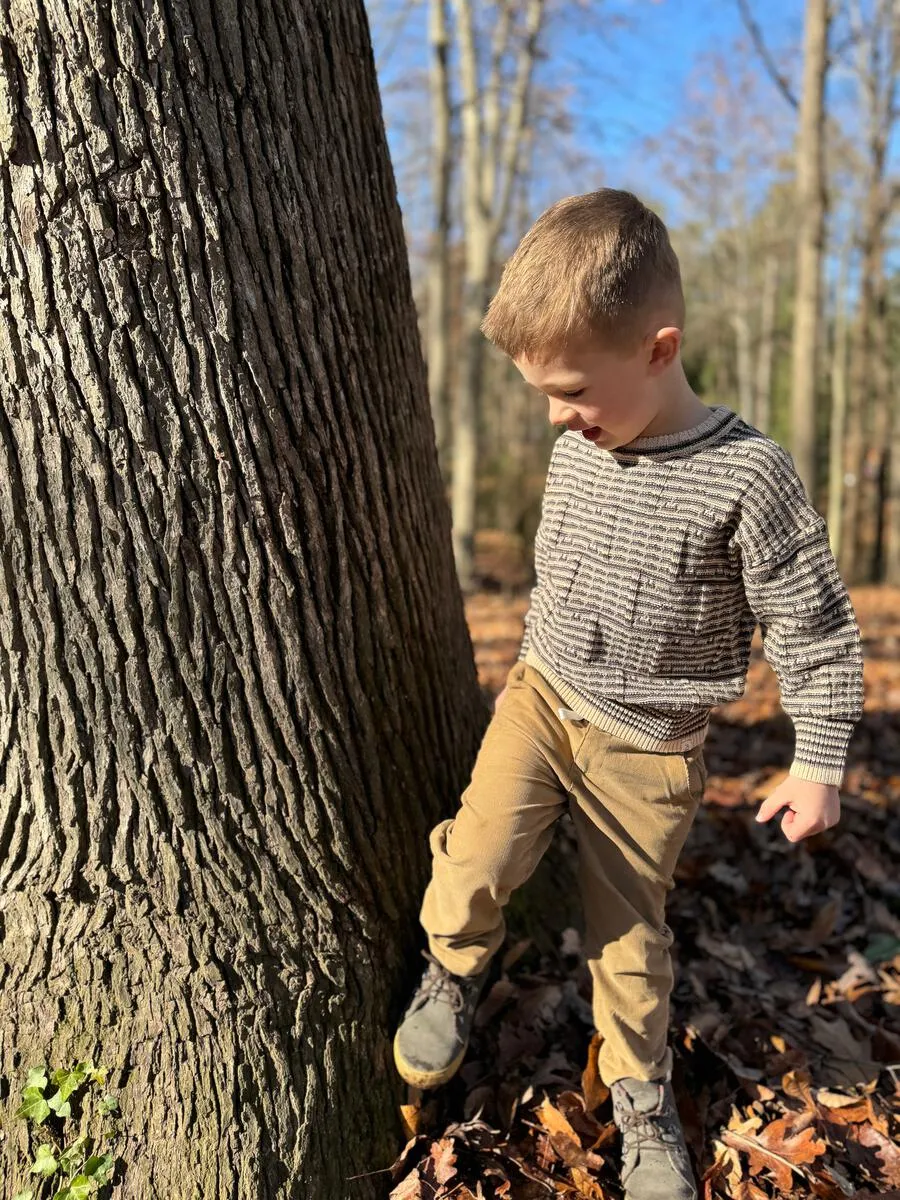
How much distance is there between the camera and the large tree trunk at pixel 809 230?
773 cm

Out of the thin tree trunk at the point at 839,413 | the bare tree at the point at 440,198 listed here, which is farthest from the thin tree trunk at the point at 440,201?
the thin tree trunk at the point at 839,413

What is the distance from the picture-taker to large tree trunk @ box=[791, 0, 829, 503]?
773cm

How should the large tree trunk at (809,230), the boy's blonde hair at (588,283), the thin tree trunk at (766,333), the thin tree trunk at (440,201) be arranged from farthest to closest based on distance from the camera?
the thin tree trunk at (766,333), the thin tree trunk at (440,201), the large tree trunk at (809,230), the boy's blonde hair at (588,283)

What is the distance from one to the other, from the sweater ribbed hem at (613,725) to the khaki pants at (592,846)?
0.06 ft

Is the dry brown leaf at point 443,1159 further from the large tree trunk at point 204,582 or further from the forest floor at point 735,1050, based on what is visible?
the large tree trunk at point 204,582

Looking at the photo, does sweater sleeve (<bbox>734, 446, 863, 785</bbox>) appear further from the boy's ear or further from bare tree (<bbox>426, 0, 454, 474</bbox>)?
bare tree (<bbox>426, 0, 454, 474</bbox>)

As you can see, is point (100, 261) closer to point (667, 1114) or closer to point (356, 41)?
point (356, 41)

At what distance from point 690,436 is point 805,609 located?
1.34 feet

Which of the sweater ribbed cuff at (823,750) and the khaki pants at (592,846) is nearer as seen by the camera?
the sweater ribbed cuff at (823,750)

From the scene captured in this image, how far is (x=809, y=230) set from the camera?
26.6 ft

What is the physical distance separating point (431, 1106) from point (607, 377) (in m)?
1.73

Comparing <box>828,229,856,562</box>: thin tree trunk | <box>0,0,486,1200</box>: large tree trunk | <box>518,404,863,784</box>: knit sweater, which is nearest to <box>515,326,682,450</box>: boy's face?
<box>518,404,863,784</box>: knit sweater

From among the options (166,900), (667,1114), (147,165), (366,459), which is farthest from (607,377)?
(667,1114)

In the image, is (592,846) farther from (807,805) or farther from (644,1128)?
(644,1128)
